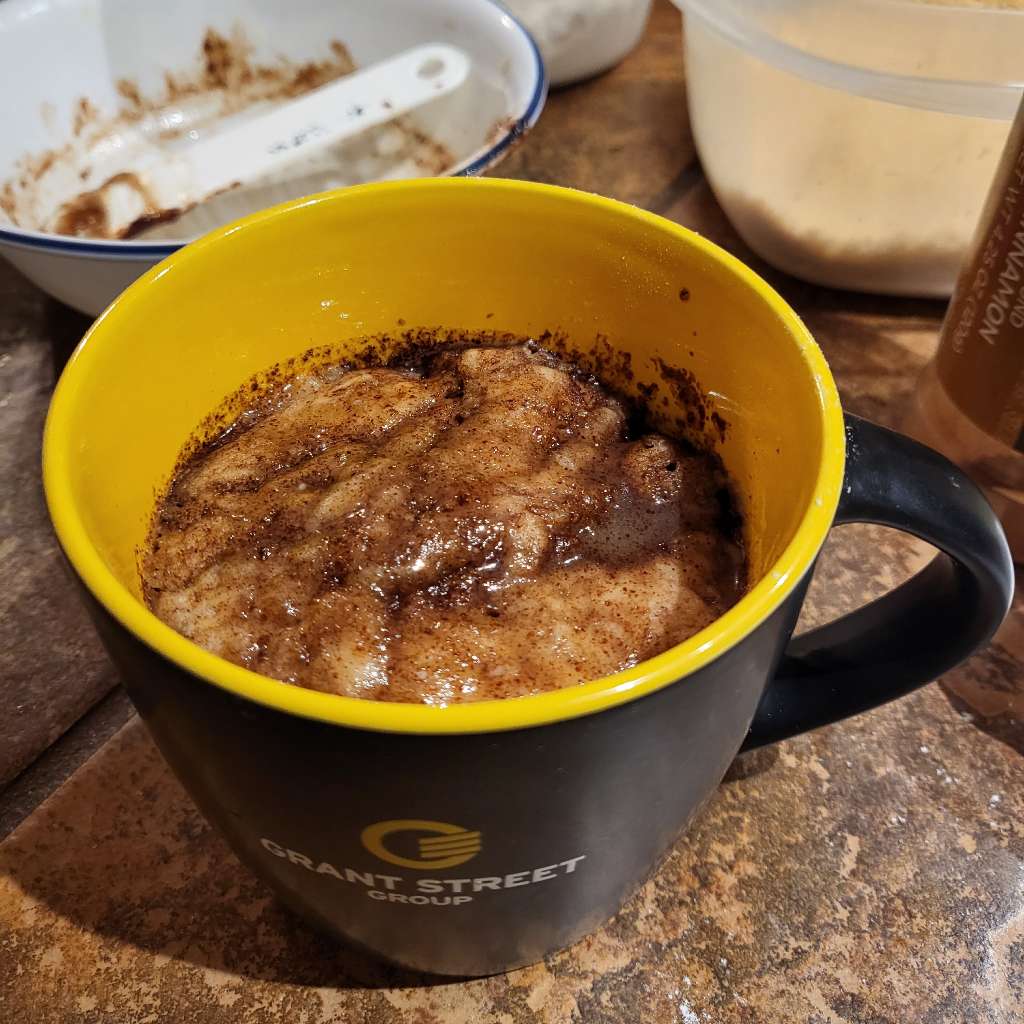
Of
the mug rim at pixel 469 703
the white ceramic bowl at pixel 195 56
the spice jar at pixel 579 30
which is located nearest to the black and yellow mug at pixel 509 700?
the mug rim at pixel 469 703

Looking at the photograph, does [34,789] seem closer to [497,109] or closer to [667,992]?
[667,992]

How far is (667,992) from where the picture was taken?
44cm

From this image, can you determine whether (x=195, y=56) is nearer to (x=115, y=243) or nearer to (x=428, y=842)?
(x=115, y=243)

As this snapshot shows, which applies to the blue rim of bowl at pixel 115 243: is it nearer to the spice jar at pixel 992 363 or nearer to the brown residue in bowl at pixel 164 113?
the brown residue in bowl at pixel 164 113

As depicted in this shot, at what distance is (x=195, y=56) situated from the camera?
91cm

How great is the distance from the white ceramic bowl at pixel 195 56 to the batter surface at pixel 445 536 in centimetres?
32

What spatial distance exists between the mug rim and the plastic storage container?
0.38 metres

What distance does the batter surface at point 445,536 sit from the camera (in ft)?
1.23

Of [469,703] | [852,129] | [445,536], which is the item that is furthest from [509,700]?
[852,129]

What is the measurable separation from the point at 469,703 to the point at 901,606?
0.72ft

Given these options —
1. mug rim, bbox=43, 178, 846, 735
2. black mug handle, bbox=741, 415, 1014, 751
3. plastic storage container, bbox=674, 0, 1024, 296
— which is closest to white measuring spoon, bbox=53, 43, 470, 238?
plastic storage container, bbox=674, 0, 1024, 296

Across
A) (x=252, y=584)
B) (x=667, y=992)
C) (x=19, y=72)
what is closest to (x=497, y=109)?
(x=19, y=72)

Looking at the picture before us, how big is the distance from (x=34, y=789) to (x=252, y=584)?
0.69 ft

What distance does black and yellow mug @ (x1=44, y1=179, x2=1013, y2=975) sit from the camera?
285mm
